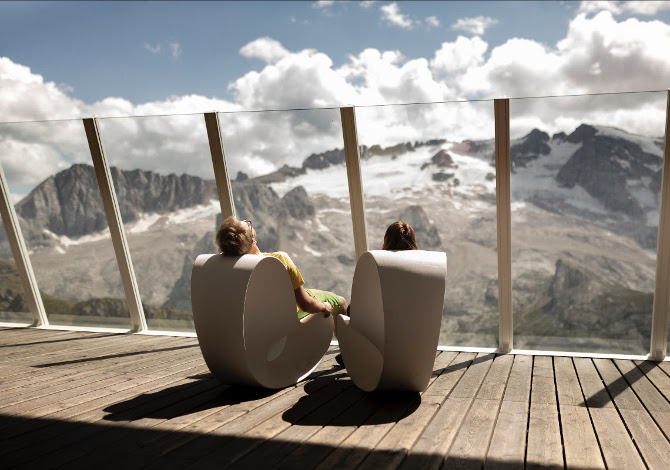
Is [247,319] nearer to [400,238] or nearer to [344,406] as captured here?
[344,406]

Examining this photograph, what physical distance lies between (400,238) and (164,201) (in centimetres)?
356

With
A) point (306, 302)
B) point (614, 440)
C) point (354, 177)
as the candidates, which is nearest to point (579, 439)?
point (614, 440)

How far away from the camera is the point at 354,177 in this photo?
5.39m

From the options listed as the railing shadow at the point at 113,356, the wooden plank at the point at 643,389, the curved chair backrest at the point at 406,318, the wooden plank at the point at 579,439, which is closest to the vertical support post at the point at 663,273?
the wooden plank at the point at 643,389

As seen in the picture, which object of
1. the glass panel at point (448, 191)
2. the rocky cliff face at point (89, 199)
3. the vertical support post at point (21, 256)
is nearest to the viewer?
the glass panel at point (448, 191)

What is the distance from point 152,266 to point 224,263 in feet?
9.91

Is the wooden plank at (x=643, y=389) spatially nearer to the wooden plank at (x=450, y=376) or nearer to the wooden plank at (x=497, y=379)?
the wooden plank at (x=497, y=379)

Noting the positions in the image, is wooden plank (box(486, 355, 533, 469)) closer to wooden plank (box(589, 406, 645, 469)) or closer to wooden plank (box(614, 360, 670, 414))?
wooden plank (box(589, 406, 645, 469))

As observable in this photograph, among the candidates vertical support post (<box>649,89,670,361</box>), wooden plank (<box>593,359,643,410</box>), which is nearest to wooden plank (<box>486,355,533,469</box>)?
wooden plank (<box>593,359,643,410</box>)

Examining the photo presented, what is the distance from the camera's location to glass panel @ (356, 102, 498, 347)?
5.20 meters

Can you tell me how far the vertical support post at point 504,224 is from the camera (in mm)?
4914

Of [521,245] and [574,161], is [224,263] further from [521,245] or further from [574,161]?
[574,161]

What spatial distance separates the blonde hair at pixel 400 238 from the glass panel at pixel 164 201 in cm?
263

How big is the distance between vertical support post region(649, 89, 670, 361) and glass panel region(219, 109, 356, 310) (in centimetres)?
263
